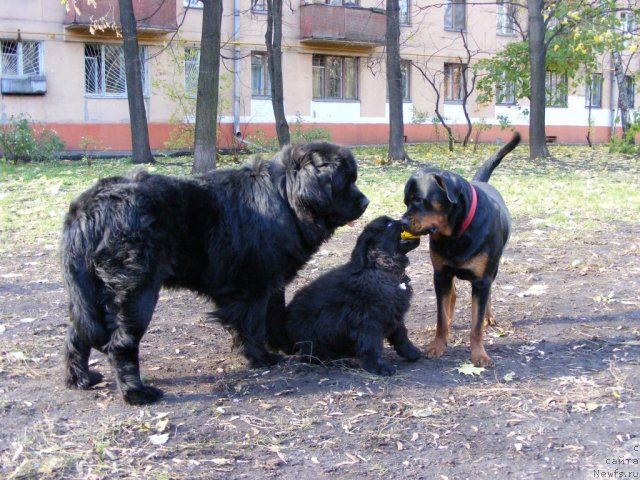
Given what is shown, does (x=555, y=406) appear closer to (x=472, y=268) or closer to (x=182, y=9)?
(x=472, y=268)

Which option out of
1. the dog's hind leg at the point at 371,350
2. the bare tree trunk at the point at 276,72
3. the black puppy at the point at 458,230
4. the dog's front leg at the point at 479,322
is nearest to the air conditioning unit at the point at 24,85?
the bare tree trunk at the point at 276,72

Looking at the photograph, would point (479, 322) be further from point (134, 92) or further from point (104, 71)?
point (104, 71)

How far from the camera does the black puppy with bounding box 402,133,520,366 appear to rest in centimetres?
482

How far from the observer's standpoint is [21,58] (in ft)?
84.6

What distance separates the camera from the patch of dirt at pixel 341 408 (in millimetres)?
3484

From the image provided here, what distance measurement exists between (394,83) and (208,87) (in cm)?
682

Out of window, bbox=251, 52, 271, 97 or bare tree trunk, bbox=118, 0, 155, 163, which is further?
window, bbox=251, 52, 271, 97

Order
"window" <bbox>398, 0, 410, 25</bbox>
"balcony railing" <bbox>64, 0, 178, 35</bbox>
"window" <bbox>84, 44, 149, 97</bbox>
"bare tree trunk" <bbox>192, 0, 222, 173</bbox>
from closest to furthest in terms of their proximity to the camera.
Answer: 1. "bare tree trunk" <bbox>192, 0, 222, 173</bbox>
2. "balcony railing" <bbox>64, 0, 178, 35</bbox>
3. "window" <bbox>84, 44, 149, 97</bbox>
4. "window" <bbox>398, 0, 410, 25</bbox>

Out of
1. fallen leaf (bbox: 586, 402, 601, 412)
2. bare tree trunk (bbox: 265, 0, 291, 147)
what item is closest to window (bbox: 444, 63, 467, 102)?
bare tree trunk (bbox: 265, 0, 291, 147)

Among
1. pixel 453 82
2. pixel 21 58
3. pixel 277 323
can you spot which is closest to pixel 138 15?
pixel 21 58

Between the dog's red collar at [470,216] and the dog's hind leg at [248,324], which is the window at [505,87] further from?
the dog's hind leg at [248,324]

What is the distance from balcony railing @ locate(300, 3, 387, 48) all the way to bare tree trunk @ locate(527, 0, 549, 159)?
954 cm

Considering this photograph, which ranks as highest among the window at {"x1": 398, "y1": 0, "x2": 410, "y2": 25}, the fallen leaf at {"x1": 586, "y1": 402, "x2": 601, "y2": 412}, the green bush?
the window at {"x1": 398, "y1": 0, "x2": 410, "y2": 25}

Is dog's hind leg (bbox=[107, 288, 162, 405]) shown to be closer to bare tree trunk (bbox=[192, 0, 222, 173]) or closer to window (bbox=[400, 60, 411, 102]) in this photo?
bare tree trunk (bbox=[192, 0, 222, 173])
